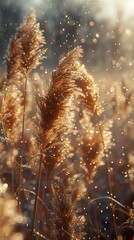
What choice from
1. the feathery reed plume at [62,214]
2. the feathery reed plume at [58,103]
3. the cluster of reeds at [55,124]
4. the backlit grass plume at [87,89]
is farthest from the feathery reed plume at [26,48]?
the feathery reed plume at [62,214]

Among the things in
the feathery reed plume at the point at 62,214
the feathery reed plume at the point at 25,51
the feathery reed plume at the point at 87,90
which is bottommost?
the feathery reed plume at the point at 62,214

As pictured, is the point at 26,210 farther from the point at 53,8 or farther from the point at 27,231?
the point at 53,8

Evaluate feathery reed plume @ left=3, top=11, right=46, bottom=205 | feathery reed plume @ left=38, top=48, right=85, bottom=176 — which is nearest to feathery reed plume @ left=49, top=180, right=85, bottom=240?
feathery reed plume @ left=38, top=48, right=85, bottom=176

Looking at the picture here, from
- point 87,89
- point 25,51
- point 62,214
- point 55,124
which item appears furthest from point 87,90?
point 62,214

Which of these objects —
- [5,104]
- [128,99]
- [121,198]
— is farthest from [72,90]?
[128,99]

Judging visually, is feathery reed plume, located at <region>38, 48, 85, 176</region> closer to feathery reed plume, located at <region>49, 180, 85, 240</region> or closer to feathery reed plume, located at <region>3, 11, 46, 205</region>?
feathery reed plume, located at <region>49, 180, 85, 240</region>

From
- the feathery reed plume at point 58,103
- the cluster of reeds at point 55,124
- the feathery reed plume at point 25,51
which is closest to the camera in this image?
the cluster of reeds at point 55,124

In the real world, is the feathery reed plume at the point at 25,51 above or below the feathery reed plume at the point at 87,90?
above

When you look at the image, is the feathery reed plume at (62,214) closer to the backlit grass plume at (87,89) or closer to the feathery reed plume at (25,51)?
the backlit grass plume at (87,89)

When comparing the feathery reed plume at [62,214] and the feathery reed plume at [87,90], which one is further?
the feathery reed plume at [87,90]
